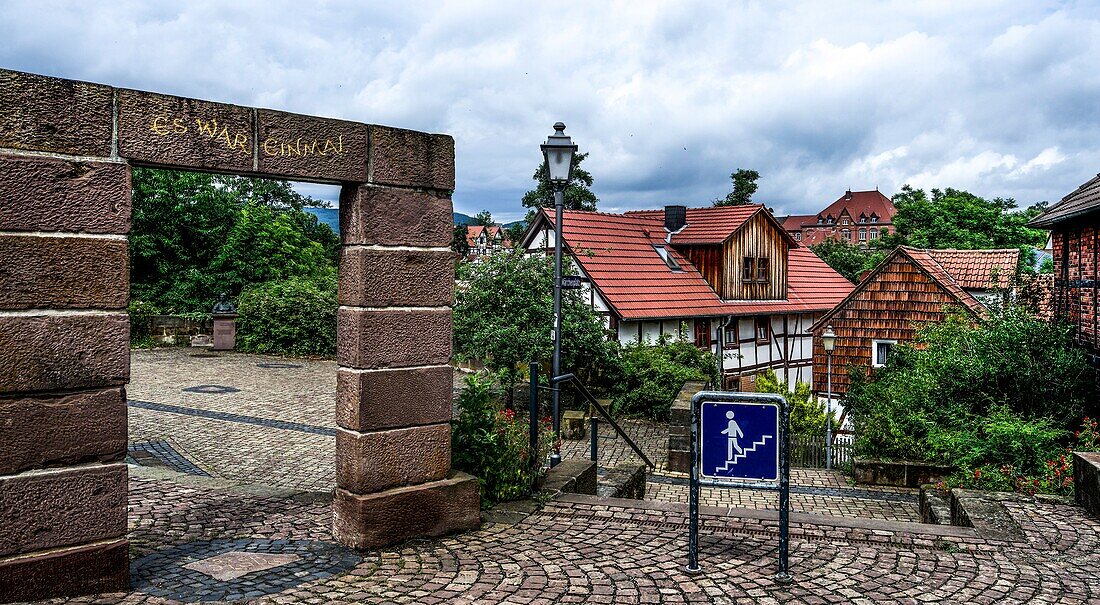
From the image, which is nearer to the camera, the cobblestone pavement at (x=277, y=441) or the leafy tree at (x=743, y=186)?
the cobblestone pavement at (x=277, y=441)

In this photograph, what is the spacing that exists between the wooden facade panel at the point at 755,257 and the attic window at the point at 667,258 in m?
1.49

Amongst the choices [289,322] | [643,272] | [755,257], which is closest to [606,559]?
[289,322]

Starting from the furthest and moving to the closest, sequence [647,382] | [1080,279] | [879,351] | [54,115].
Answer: [879,351] → [647,382] → [1080,279] → [54,115]

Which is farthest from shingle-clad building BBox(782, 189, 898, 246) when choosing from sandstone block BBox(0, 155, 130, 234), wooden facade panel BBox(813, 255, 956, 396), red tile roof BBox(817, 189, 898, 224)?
sandstone block BBox(0, 155, 130, 234)

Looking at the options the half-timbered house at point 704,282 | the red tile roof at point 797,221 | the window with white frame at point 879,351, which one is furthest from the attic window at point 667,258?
the red tile roof at point 797,221

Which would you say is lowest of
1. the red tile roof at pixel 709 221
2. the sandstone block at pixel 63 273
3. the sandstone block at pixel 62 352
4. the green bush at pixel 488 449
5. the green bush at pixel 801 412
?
the green bush at pixel 801 412

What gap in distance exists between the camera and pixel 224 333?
23.7 meters

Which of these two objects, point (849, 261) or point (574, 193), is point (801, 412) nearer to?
point (574, 193)

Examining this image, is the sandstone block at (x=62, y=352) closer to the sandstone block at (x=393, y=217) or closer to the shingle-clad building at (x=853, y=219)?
the sandstone block at (x=393, y=217)

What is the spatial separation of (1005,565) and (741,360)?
70.3 ft

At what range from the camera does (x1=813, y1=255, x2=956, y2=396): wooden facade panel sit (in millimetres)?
24875

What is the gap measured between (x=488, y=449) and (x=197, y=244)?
27.5 m

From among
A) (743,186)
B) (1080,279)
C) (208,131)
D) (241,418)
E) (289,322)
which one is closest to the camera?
(208,131)

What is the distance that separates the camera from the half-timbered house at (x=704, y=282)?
23.2 meters
